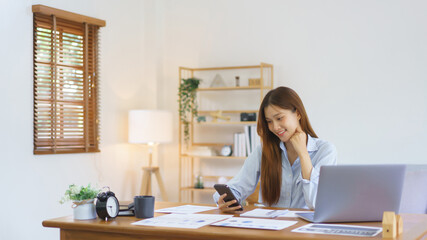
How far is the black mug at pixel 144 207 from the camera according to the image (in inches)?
91.1

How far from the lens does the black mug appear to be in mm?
2314

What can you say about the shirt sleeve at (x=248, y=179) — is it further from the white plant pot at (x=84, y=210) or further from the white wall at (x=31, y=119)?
the white wall at (x=31, y=119)

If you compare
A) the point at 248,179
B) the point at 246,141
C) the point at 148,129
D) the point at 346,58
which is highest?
the point at 346,58

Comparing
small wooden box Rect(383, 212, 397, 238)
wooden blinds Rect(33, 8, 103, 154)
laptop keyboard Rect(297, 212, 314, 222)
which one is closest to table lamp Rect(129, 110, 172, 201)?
wooden blinds Rect(33, 8, 103, 154)

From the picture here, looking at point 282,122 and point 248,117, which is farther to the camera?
point 248,117

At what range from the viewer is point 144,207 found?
2316 mm

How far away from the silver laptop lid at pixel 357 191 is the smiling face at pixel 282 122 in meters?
0.69

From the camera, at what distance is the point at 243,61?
5.39 m

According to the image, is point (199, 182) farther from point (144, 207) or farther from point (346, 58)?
point (144, 207)

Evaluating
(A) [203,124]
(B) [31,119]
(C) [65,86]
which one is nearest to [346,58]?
(A) [203,124]

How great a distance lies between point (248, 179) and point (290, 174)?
224 mm

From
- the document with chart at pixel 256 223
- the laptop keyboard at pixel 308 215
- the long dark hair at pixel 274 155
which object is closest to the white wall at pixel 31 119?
the long dark hair at pixel 274 155

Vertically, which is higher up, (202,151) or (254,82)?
(254,82)

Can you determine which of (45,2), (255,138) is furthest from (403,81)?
(45,2)
